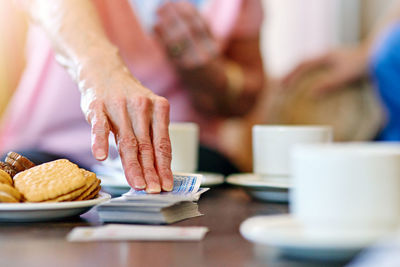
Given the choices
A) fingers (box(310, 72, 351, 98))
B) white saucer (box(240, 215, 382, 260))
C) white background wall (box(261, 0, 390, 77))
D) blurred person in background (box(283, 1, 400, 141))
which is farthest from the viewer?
white background wall (box(261, 0, 390, 77))

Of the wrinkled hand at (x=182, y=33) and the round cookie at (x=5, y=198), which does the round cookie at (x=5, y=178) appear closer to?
the round cookie at (x=5, y=198)

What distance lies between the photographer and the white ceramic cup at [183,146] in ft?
3.61

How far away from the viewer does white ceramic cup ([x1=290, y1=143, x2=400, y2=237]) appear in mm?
447

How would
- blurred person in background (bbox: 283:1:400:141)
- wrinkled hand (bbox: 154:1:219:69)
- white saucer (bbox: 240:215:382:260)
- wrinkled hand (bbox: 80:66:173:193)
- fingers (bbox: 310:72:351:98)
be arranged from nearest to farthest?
white saucer (bbox: 240:215:382:260)
wrinkled hand (bbox: 80:66:173:193)
wrinkled hand (bbox: 154:1:219:69)
blurred person in background (bbox: 283:1:400:141)
fingers (bbox: 310:72:351:98)

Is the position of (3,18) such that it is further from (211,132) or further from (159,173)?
(159,173)

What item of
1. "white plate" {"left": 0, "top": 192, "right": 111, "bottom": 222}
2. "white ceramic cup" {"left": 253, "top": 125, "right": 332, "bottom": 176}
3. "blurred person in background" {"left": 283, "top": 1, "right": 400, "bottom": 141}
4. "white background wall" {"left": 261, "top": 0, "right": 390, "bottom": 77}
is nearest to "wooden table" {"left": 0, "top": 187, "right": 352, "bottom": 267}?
"white plate" {"left": 0, "top": 192, "right": 111, "bottom": 222}

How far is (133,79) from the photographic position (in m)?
0.86

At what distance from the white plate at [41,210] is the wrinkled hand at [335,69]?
1666mm

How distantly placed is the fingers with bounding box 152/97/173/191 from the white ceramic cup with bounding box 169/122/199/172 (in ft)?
0.92

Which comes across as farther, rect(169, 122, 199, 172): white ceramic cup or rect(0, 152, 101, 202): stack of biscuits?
rect(169, 122, 199, 172): white ceramic cup

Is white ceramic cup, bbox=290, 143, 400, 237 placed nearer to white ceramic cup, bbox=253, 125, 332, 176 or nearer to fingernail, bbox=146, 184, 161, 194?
fingernail, bbox=146, 184, 161, 194

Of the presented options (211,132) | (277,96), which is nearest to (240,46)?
(211,132)

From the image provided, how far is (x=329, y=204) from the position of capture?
18.1 inches

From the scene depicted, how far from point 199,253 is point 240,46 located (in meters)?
1.45
